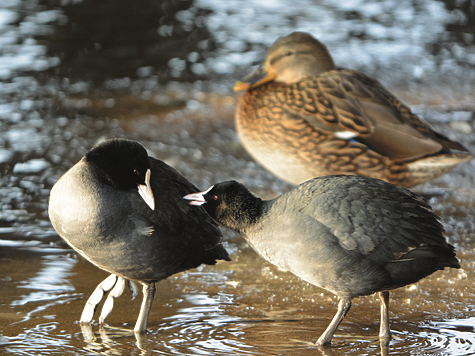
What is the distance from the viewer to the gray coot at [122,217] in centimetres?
420

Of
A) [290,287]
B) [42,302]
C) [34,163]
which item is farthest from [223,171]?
[42,302]

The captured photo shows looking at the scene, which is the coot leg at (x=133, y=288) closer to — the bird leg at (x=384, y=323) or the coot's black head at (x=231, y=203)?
the coot's black head at (x=231, y=203)

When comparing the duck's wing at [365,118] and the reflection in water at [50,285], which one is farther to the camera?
the duck's wing at [365,118]

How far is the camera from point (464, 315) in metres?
4.57

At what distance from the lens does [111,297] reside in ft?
15.2

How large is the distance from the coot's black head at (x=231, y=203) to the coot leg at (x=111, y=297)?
809 mm

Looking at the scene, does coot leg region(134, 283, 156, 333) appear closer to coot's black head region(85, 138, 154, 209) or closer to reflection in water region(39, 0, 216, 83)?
coot's black head region(85, 138, 154, 209)

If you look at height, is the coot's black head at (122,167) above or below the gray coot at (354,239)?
above

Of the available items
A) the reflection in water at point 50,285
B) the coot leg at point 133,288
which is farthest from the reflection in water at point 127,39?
the coot leg at point 133,288

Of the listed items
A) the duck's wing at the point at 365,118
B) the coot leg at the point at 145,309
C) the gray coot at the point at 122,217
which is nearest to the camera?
the gray coot at the point at 122,217

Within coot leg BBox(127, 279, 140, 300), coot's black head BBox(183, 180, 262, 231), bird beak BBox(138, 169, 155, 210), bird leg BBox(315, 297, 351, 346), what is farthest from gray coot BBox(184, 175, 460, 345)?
coot leg BBox(127, 279, 140, 300)

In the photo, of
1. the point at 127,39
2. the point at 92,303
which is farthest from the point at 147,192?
the point at 127,39

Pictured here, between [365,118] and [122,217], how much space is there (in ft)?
8.93

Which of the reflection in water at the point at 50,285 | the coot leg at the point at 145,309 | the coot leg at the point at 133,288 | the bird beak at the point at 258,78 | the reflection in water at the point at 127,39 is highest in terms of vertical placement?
the bird beak at the point at 258,78
